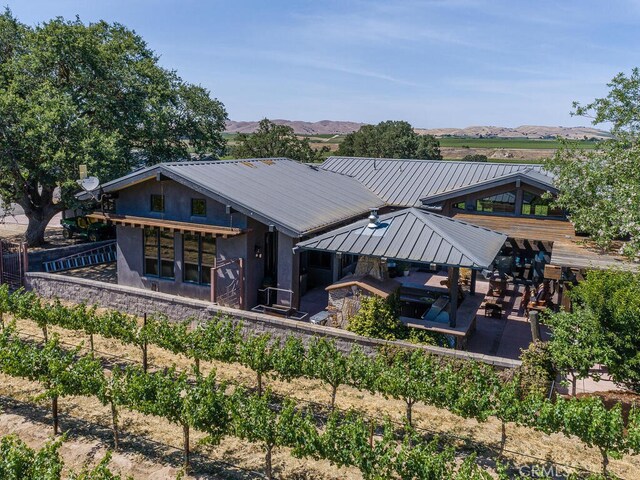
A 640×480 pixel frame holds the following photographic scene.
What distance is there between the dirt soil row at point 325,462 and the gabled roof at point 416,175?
12.5 meters

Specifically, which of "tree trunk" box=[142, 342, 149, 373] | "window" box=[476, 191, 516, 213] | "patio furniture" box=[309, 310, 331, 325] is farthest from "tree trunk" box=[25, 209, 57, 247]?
"window" box=[476, 191, 516, 213]

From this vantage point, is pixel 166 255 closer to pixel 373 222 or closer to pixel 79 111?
pixel 373 222

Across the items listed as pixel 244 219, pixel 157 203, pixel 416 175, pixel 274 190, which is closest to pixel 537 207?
pixel 416 175

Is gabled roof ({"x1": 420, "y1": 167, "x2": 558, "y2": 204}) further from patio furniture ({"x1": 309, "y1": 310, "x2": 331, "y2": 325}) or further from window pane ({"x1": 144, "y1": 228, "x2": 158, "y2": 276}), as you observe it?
window pane ({"x1": 144, "y1": 228, "x2": 158, "y2": 276})

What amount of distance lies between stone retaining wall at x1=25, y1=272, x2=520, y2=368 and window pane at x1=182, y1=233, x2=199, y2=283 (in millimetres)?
1888

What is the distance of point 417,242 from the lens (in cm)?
Result: 1478

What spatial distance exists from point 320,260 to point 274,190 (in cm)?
335

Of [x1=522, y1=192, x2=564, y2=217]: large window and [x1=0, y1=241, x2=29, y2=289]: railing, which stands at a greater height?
[x1=522, y1=192, x2=564, y2=217]: large window

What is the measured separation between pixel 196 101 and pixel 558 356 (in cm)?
2661

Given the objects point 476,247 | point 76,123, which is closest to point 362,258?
point 476,247

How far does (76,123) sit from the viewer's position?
2402 centimetres

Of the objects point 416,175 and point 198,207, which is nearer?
point 198,207

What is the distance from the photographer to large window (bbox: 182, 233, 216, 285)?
18672 millimetres

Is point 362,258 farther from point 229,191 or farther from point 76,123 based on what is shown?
point 76,123
